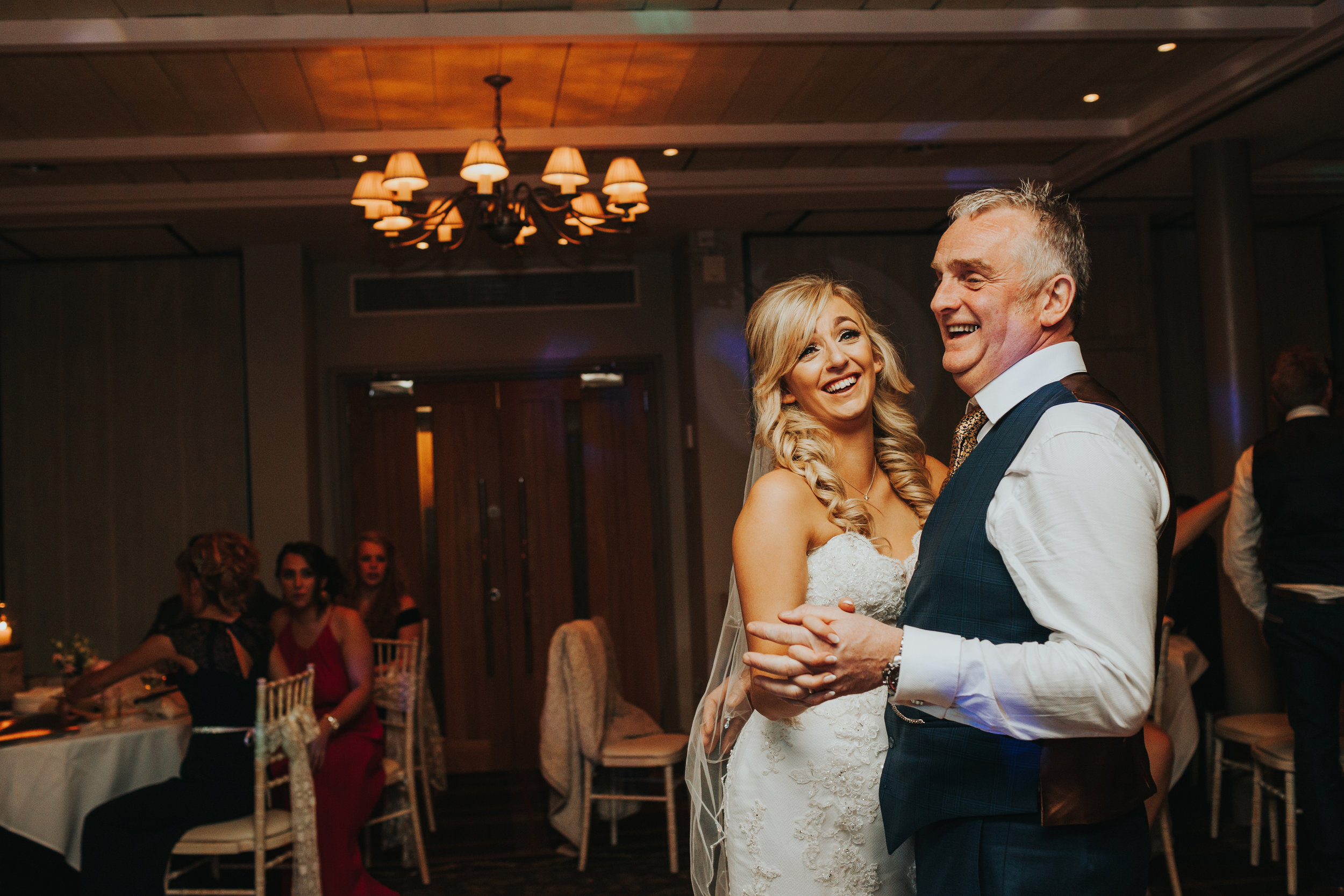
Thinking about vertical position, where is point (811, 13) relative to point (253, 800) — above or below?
above

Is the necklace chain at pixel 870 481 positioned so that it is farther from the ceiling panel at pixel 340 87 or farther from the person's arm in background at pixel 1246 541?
the ceiling panel at pixel 340 87

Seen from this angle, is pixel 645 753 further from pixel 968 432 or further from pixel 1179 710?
pixel 968 432

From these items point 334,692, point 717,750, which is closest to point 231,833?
point 334,692

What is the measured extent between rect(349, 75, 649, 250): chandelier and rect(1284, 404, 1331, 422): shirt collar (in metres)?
2.42

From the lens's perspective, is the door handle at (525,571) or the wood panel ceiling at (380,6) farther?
the door handle at (525,571)

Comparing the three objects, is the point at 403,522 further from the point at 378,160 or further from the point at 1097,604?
the point at 1097,604

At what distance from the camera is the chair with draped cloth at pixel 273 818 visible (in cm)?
309

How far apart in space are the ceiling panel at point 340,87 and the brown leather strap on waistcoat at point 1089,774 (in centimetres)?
320

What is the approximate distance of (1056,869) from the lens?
45.4 inches

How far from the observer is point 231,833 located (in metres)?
3.14

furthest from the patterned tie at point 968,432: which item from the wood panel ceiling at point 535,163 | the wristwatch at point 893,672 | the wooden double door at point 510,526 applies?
the wooden double door at point 510,526

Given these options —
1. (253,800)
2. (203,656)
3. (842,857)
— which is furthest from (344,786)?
(842,857)

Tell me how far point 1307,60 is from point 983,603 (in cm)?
376

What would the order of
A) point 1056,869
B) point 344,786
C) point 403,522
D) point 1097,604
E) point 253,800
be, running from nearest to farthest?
point 1097,604 → point 1056,869 → point 253,800 → point 344,786 → point 403,522
